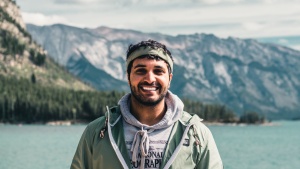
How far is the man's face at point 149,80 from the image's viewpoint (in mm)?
8359

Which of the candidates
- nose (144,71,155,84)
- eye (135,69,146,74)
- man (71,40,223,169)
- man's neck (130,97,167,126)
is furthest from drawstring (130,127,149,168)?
eye (135,69,146,74)

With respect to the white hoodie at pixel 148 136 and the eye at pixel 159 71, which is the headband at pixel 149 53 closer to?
the eye at pixel 159 71

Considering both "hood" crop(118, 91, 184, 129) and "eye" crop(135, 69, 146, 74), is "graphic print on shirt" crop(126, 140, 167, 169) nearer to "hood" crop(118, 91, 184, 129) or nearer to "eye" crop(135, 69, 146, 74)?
"hood" crop(118, 91, 184, 129)

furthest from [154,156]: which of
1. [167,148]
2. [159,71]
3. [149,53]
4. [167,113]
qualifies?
[149,53]

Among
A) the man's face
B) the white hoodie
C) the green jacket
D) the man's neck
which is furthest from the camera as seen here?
the man's neck

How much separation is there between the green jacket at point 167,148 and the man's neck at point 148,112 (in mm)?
258

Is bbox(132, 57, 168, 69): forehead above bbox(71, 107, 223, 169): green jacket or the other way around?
above

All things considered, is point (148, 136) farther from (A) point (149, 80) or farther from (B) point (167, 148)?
(A) point (149, 80)

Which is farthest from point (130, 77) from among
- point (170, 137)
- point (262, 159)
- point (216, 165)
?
point (262, 159)

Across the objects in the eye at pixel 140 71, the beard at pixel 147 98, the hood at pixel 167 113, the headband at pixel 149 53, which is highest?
the headband at pixel 149 53

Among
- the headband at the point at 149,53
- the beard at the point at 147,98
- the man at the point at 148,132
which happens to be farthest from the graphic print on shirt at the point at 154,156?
the headband at the point at 149,53

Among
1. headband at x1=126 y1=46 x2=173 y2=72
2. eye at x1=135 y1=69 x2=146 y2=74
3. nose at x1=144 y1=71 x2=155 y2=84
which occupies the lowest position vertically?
nose at x1=144 y1=71 x2=155 y2=84

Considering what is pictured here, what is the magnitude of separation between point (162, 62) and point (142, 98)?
19.9 inches

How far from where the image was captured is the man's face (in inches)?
329
